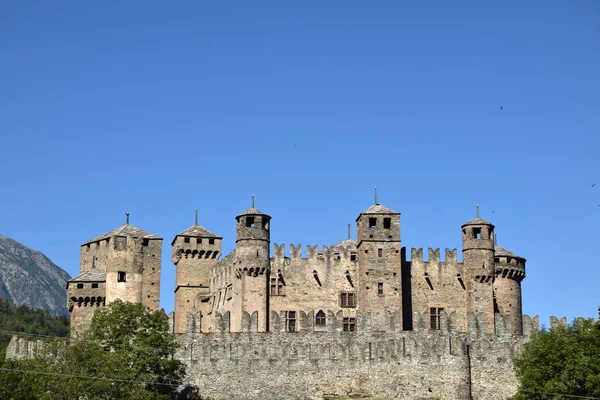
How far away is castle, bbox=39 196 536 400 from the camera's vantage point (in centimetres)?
6806

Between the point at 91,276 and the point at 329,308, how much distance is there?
1875cm

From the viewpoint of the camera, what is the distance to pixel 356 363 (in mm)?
69000

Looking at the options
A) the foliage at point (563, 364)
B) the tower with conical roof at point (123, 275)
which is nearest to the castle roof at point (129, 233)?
the tower with conical roof at point (123, 275)

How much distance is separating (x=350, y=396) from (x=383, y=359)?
10.6 ft

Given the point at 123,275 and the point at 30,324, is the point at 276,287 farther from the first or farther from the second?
the point at 30,324

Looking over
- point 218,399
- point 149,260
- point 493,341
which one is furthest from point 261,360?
point 149,260

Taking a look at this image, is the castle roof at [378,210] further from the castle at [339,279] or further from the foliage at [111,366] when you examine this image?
the foliage at [111,366]

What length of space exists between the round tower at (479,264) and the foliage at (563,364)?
15883 mm

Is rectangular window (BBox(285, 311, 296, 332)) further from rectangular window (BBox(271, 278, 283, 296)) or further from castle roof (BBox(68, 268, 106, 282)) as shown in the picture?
castle roof (BBox(68, 268, 106, 282))

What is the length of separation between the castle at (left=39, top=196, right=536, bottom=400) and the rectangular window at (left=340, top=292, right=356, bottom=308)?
75 mm

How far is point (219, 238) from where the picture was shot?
88.3m

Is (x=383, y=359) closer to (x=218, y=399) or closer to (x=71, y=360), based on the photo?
(x=218, y=399)

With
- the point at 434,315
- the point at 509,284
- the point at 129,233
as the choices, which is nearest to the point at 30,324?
the point at 129,233

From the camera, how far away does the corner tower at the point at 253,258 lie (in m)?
79.1
